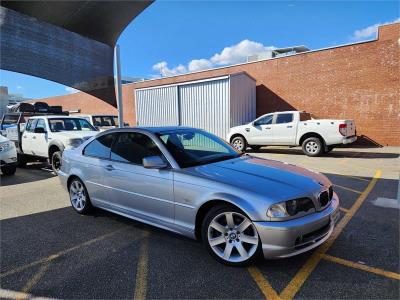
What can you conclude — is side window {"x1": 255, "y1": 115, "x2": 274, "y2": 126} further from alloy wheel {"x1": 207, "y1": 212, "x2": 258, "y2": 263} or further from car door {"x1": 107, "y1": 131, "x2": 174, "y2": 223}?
alloy wheel {"x1": 207, "y1": 212, "x2": 258, "y2": 263}

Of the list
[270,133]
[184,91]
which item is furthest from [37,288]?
[184,91]

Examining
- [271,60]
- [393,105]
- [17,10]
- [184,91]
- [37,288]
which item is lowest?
[37,288]

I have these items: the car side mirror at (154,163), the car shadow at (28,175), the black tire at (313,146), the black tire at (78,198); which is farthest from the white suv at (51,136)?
the black tire at (313,146)

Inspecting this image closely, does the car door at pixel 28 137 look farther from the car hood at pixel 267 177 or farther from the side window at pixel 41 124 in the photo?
the car hood at pixel 267 177

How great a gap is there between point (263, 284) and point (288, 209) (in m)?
0.75

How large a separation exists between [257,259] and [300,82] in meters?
14.3

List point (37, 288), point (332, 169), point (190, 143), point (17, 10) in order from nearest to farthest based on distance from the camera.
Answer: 1. point (37, 288)
2. point (190, 143)
3. point (332, 169)
4. point (17, 10)

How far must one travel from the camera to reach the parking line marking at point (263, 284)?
2.74 metres

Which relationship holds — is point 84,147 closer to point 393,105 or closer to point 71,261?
point 71,261

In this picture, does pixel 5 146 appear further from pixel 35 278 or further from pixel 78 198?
pixel 35 278

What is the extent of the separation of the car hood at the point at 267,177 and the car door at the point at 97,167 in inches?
64.9

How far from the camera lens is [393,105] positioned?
44.4 ft

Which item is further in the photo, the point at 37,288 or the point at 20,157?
the point at 20,157

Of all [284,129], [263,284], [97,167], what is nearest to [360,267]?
[263,284]
